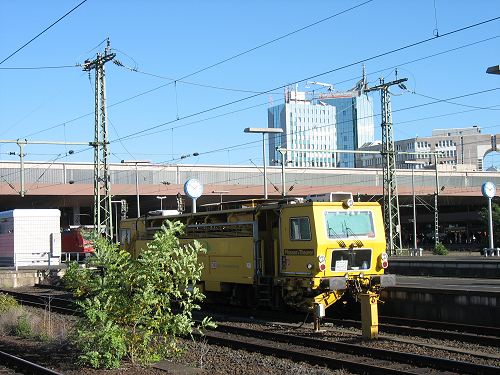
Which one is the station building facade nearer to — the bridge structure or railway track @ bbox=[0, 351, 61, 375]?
the bridge structure

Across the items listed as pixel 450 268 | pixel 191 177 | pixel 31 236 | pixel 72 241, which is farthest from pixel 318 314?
pixel 191 177

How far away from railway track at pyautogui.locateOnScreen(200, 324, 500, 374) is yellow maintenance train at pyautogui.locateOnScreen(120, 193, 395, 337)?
1.34 metres

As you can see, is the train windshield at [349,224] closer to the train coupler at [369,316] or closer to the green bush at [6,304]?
the train coupler at [369,316]

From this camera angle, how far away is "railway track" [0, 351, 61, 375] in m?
12.2

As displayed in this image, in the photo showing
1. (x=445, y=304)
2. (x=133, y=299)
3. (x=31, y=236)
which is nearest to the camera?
(x=133, y=299)

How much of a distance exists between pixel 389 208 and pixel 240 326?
26383mm

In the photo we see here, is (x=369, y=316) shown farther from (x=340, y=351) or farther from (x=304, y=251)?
(x=304, y=251)

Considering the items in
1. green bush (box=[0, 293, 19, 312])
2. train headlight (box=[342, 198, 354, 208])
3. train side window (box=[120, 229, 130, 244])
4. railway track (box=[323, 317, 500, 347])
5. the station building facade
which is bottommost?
railway track (box=[323, 317, 500, 347])

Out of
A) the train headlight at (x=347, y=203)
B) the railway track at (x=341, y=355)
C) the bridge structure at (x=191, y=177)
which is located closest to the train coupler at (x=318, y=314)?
the railway track at (x=341, y=355)

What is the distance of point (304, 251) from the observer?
18312 millimetres

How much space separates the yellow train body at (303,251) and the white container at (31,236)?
83.9 feet

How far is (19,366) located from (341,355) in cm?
618

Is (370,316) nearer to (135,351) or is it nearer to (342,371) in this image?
(342,371)

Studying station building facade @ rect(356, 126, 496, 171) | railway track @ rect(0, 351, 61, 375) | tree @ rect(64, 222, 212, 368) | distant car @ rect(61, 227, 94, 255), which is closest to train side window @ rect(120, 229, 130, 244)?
railway track @ rect(0, 351, 61, 375)
